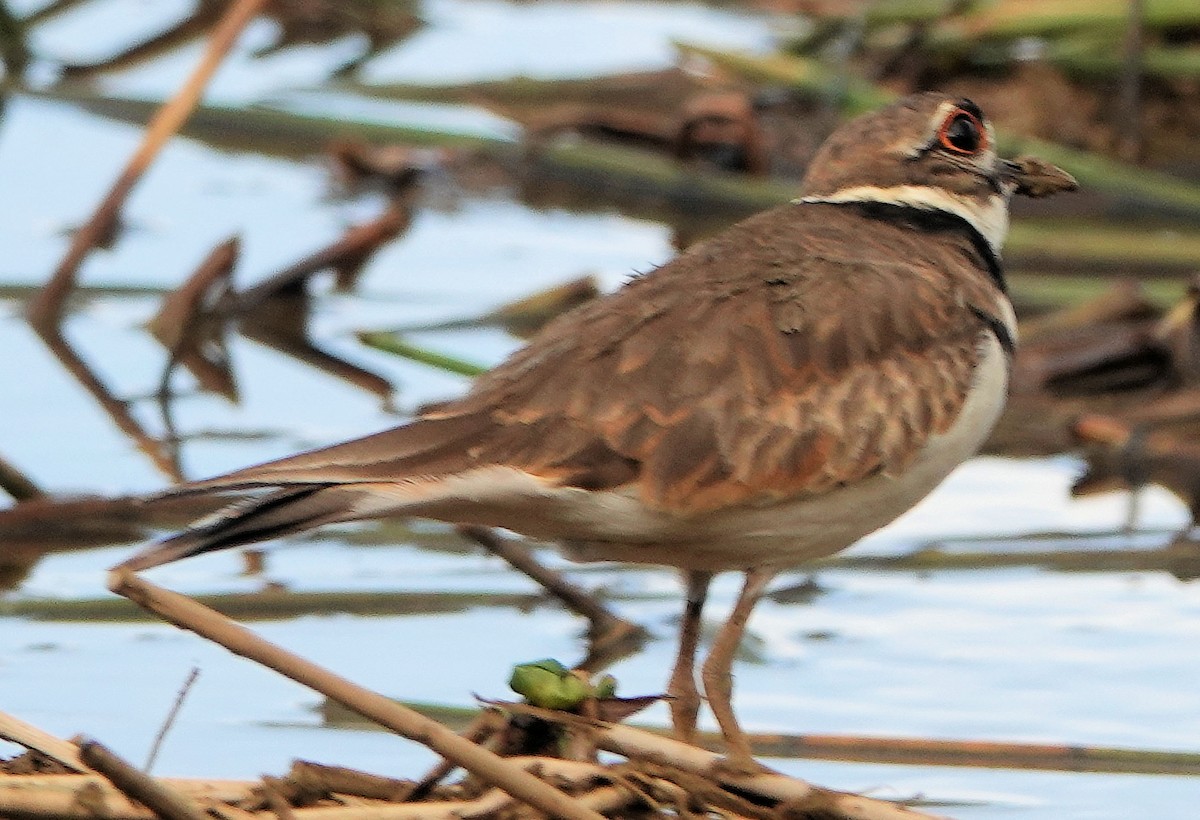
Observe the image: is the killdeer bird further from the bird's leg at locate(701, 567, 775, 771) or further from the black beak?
the black beak

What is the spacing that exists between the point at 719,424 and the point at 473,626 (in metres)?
1.35

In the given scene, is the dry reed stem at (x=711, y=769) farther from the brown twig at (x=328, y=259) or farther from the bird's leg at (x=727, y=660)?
the brown twig at (x=328, y=259)

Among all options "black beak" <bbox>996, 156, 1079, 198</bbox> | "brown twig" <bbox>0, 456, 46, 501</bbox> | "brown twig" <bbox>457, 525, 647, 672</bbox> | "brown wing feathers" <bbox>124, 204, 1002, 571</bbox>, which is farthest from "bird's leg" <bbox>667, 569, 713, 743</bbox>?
"brown twig" <bbox>0, 456, 46, 501</bbox>

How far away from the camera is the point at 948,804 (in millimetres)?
4273

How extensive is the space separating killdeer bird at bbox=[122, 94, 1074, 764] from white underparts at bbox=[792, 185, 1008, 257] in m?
0.18

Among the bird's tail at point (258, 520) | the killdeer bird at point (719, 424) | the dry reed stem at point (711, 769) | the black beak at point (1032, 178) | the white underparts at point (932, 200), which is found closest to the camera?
the bird's tail at point (258, 520)

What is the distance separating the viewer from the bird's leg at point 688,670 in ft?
14.2

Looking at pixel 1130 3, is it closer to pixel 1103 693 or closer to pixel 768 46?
pixel 768 46

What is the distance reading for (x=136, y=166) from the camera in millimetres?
6934

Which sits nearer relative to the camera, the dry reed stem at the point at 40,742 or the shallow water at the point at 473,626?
the dry reed stem at the point at 40,742

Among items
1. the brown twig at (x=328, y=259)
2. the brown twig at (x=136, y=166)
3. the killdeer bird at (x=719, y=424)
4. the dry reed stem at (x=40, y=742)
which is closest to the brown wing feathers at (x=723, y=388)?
the killdeer bird at (x=719, y=424)

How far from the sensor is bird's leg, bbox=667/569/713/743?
14.2ft

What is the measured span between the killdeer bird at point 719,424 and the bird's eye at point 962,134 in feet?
1.00

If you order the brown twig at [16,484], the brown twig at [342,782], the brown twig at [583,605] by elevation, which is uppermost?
the brown twig at [16,484]
